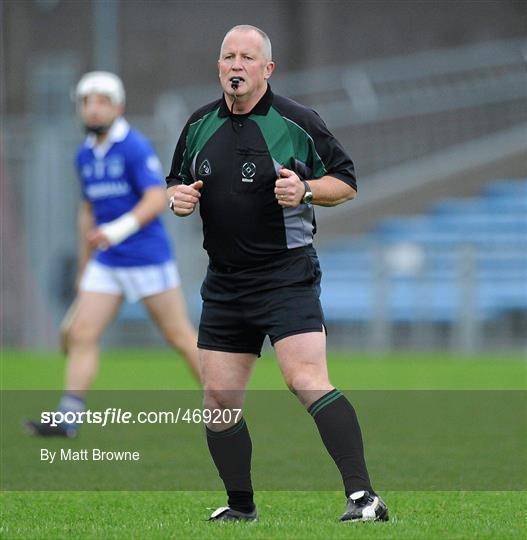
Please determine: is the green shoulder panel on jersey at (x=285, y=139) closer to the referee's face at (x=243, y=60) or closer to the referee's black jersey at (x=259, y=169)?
the referee's black jersey at (x=259, y=169)

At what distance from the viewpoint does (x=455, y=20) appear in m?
31.2

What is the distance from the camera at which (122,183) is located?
9.88 metres

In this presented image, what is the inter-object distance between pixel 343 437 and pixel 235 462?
1.84 feet

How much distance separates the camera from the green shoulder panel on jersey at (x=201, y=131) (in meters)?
6.08

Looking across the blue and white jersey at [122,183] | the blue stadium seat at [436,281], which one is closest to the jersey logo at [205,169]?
the blue and white jersey at [122,183]

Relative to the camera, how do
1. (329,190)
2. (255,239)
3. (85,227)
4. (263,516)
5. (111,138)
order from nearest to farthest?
(329,190) → (255,239) → (263,516) → (111,138) → (85,227)

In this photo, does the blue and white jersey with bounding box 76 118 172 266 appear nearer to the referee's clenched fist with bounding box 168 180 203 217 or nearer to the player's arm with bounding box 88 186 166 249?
the player's arm with bounding box 88 186 166 249

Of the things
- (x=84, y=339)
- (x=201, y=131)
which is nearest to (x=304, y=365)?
(x=201, y=131)

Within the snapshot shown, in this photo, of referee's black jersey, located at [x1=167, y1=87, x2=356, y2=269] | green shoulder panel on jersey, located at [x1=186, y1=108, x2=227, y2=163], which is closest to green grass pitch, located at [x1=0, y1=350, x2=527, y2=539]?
referee's black jersey, located at [x1=167, y1=87, x2=356, y2=269]

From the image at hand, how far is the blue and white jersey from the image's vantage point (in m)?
9.79

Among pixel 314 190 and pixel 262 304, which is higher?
pixel 314 190

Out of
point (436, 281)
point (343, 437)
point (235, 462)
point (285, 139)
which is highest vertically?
point (285, 139)

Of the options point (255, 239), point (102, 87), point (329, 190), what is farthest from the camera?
point (102, 87)

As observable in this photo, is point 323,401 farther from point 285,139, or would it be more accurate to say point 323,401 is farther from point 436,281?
point 436,281
